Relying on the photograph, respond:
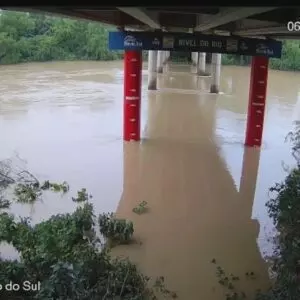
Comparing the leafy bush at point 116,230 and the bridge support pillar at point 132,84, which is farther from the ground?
the bridge support pillar at point 132,84

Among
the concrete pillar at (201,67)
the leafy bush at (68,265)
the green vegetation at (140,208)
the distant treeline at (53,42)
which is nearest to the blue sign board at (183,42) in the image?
the green vegetation at (140,208)

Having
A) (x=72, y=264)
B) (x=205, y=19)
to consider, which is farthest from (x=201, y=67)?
(x=72, y=264)

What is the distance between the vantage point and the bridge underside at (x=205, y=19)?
6793mm

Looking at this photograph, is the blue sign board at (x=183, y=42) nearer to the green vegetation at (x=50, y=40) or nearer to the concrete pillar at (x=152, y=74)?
the concrete pillar at (x=152, y=74)

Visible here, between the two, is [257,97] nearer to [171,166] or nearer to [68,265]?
[171,166]

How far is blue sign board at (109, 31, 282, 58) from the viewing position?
43.7 feet

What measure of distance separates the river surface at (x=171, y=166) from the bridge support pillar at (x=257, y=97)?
488mm

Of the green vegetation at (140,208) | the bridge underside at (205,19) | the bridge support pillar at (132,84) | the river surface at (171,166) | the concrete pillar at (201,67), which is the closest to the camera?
the bridge underside at (205,19)

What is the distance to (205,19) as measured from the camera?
9797 millimetres

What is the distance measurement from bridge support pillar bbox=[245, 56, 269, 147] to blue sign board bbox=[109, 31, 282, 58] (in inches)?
12.7

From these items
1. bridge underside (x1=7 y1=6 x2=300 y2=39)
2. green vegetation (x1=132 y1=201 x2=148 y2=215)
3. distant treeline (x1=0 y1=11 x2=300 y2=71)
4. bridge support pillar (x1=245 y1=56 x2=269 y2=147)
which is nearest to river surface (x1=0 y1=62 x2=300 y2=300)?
green vegetation (x1=132 y1=201 x2=148 y2=215)

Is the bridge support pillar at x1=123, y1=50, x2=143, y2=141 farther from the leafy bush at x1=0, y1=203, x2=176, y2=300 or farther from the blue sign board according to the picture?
the leafy bush at x1=0, y1=203, x2=176, y2=300

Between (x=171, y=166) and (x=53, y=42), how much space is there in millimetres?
32500

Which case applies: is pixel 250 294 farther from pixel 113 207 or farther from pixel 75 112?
pixel 75 112
